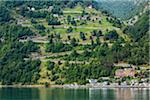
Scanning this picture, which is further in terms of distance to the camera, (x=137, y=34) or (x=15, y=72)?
(x=137, y=34)

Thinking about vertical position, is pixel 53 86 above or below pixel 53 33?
below

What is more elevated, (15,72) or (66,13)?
(66,13)

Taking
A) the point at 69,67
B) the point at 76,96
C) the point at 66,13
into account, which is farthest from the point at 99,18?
the point at 76,96

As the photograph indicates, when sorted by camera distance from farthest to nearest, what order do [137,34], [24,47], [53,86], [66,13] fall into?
[66,13]
[137,34]
[24,47]
[53,86]

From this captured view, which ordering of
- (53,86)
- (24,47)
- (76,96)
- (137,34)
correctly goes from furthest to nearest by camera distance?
1. (137,34)
2. (24,47)
3. (53,86)
4. (76,96)

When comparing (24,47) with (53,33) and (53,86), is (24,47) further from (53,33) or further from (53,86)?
(53,86)

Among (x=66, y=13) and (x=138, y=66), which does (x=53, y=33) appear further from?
(x=138, y=66)

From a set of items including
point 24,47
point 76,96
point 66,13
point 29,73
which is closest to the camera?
point 76,96

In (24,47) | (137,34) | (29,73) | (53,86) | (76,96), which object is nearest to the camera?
(76,96)

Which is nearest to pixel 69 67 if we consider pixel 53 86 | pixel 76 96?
pixel 53 86
